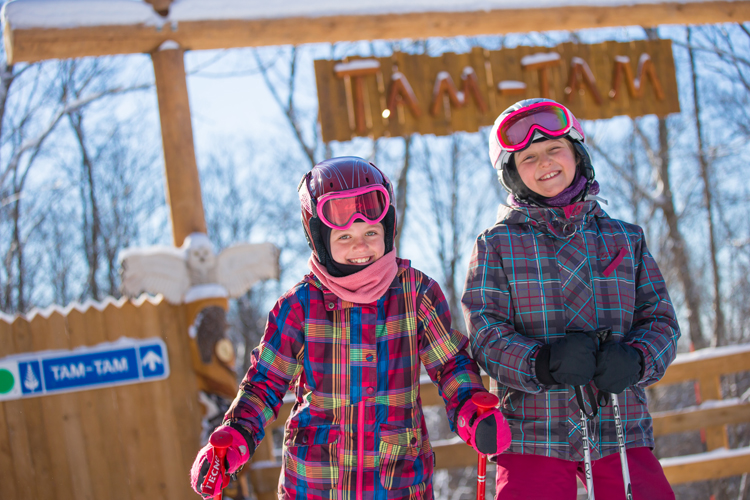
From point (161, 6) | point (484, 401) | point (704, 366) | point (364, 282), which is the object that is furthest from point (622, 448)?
point (161, 6)

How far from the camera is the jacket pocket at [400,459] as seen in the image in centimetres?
197

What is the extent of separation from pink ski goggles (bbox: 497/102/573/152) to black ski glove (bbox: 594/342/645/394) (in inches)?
33.9

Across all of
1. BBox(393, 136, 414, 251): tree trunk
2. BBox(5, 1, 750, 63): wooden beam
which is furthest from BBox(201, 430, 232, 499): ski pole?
BBox(393, 136, 414, 251): tree trunk

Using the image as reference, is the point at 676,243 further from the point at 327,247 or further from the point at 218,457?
the point at 218,457

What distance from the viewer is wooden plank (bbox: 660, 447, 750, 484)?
4.14m

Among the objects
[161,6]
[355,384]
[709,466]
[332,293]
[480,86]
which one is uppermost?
[161,6]

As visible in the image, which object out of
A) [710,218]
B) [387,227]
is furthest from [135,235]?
[387,227]

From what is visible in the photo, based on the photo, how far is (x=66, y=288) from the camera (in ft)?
52.3

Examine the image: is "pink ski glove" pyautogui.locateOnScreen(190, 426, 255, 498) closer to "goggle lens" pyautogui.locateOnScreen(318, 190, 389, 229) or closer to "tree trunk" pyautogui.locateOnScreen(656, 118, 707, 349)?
"goggle lens" pyautogui.locateOnScreen(318, 190, 389, 229)

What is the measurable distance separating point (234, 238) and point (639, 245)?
61.6 feet

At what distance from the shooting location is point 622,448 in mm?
1896

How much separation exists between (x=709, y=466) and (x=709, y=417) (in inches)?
14.4

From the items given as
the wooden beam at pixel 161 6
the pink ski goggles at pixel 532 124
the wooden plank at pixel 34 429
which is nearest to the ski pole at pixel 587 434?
the pink ski goggles at pixel 532 124

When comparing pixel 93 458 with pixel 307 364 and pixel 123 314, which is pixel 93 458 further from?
pixel 307 364
